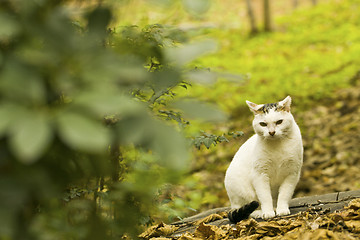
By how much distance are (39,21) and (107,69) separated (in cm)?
20

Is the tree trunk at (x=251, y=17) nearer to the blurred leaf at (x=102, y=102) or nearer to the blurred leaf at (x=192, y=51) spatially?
the blurred leaf at (x=192, y=51)

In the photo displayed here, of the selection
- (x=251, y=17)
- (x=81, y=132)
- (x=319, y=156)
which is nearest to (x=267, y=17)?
(x=251, y=17)

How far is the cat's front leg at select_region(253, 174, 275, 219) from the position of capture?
285 cm

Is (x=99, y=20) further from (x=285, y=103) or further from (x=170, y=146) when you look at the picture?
(x=285, y=103)

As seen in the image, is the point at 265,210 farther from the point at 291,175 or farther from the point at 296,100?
the point at 296,100

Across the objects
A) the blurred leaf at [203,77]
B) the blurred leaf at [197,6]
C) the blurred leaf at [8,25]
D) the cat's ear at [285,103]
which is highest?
the blurred leaf at [8,25]

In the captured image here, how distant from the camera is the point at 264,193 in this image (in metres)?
2.88

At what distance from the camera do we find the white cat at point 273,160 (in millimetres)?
2863

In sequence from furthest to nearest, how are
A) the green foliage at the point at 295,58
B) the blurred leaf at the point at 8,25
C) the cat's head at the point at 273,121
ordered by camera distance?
the green foliage at the point at 295,58, the cat's head at the point at 273,121, the blurred leaf at the point at 8,25

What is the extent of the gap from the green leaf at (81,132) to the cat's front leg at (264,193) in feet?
7.60

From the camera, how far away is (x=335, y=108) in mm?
6547

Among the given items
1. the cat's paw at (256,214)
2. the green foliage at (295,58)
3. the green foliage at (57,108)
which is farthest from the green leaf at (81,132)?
the green foliage at (295,58)

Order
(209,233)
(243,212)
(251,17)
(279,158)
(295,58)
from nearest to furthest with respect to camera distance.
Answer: (209,233), (243,212), (279,158), (295,58), (251,17)

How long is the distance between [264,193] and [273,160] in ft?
0.74
